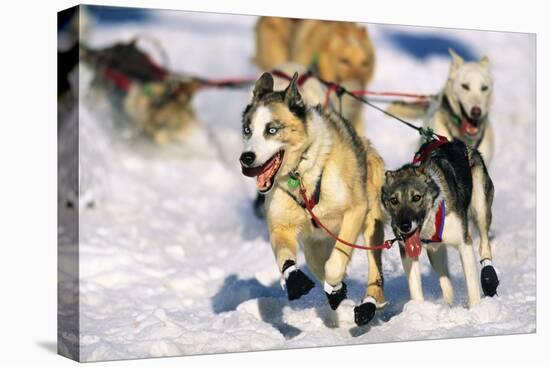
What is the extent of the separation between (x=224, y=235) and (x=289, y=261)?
4458 millimetres

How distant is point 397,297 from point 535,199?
208cm

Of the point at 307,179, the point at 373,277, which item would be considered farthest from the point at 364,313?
the point at 307,179

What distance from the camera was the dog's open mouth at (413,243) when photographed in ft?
20.9

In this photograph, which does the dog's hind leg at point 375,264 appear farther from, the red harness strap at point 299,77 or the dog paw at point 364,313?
the red harness strap at point 299,77

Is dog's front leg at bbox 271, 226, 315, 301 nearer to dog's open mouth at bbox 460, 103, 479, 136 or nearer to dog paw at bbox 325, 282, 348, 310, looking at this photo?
dog paw at bbox 325, 282, 348, 310

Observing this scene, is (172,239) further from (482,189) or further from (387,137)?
(482,189)

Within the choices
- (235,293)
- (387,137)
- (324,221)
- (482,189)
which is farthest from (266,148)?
(387,137)

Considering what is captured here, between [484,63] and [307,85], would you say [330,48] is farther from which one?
[484,63]

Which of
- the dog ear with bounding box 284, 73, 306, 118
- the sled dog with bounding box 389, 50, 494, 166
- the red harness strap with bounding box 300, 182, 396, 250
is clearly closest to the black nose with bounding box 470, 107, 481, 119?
the sled dog with bounding box 389, 50, 494, 166

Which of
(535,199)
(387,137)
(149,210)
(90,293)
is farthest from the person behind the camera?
(149,210)

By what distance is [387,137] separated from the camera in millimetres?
10359

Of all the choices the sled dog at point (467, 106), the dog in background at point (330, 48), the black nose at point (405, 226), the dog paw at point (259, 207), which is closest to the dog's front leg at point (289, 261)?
the black nose at point (405, 226)

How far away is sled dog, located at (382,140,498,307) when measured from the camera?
6.35 m

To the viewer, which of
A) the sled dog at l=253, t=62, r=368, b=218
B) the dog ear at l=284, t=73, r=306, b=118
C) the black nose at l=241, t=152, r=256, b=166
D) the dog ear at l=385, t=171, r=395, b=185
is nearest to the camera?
the black nose at l=241, t=152, r=256, b=166
